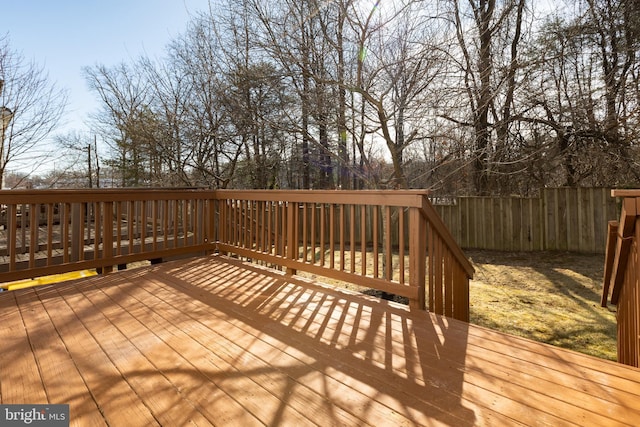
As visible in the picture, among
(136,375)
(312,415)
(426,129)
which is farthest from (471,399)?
(426,129)

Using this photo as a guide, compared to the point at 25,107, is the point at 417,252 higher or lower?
lower

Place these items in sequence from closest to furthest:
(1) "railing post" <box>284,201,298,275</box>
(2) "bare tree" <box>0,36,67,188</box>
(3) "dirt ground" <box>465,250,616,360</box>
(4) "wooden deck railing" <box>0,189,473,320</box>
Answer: (4) "wooden deck railing" <box>0,189,473,320</box> → (1) "railing post" <box>284,201,298,275</box> → (3) "dirt ground" <box>465,250,616,360</box> → (2) "bare tree" <box>0,36,67,188</box>

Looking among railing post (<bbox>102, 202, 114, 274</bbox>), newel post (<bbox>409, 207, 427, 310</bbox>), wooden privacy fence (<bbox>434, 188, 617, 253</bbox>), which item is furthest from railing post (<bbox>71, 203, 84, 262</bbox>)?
wooden privacy fence (<bbox>434, 188, 617, 253</bbox>)

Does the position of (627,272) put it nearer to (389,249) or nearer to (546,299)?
(389,249)

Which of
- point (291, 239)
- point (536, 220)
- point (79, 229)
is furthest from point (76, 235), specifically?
point (536, 220)

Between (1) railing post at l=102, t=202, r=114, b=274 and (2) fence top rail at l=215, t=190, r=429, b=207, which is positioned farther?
(1) railing post at l=102, t=202, r=114, b=274

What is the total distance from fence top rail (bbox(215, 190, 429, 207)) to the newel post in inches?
4.1

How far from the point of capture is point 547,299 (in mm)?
5312

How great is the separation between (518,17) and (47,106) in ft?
35.8

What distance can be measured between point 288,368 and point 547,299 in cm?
517

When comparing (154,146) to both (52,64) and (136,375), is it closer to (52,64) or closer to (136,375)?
(52,64)

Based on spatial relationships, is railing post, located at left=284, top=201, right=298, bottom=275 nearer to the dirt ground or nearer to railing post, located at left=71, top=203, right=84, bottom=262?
railing post, located at left=71, top=203, right=84, bottom=262

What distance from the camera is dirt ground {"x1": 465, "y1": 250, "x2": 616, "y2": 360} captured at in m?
4.06
